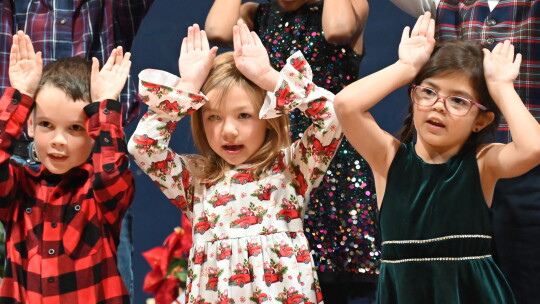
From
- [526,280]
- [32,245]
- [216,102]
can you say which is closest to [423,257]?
[526,280]

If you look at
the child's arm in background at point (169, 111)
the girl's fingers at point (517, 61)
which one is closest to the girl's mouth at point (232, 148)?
the child's arm in background at point (169, 111)

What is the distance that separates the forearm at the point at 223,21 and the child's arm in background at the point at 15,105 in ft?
1.71

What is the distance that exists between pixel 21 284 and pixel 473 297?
1.18 meters

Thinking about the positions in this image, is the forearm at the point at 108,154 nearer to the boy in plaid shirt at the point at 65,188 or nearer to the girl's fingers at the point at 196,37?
the boy in plaid shirt at the point at 65,188

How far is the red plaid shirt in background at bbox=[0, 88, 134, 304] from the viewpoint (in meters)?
2.19

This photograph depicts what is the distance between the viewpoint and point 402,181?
6.56ft

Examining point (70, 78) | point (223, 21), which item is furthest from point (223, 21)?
point (70, 78)

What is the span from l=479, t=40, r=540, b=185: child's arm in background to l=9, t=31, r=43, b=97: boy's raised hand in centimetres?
123

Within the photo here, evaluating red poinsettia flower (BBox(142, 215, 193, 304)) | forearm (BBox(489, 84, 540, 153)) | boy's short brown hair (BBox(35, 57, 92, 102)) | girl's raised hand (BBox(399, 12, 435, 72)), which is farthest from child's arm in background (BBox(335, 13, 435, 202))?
red poinsettia flower (BBox(142, 215, 193, 304))

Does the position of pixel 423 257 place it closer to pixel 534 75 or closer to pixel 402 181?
pixel 402 181

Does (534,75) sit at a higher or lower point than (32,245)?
higher

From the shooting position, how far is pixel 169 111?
216 cm

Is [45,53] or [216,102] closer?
[216,102]

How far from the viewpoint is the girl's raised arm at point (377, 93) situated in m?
1.97
